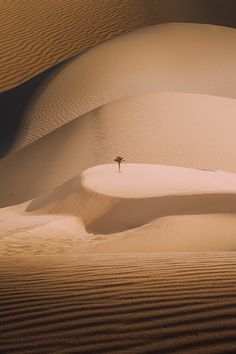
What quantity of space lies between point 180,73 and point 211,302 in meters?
28.5

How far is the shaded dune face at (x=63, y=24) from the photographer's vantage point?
3159 centimetres

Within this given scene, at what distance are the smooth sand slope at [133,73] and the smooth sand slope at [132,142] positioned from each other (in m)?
2.18

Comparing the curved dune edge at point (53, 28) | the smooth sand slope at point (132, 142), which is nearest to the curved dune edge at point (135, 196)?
the smooth sand slope at point (132, 142)

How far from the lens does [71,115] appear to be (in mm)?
26906

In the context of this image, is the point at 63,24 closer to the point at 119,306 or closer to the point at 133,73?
the point at 133,73

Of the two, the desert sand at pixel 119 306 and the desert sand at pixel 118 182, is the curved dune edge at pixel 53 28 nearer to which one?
the desert sand at pixel 118 182

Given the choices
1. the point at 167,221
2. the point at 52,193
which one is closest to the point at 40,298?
the point at 167,221

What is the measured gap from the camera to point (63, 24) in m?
34.7

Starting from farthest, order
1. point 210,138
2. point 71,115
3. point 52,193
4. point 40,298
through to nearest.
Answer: point 71,115, point 210,138, point 52,193, point 40,298

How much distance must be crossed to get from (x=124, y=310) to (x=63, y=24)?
33428 millimetres

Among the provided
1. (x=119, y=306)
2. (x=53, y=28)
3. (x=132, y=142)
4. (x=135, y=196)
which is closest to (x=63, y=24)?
(x=53, y=28)

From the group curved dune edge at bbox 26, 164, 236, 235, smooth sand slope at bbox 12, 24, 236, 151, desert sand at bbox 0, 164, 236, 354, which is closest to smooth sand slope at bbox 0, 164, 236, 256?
curved dune edge at bbox 26, 164, 236, 235

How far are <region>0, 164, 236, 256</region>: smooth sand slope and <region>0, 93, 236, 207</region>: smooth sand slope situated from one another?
4883 millimetres

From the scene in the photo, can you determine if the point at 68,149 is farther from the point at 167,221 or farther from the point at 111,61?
the point at 167,221
